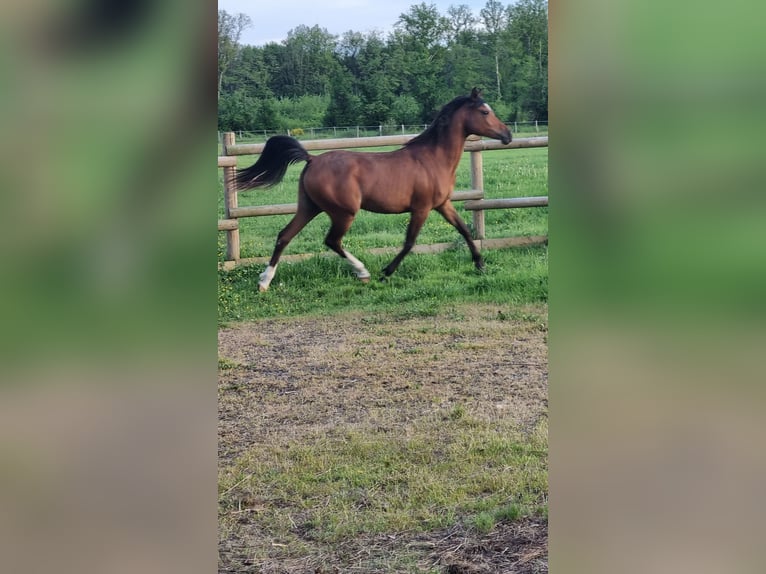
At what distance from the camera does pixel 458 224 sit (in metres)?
5.85

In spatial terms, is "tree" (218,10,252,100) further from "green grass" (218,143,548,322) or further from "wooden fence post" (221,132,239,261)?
"green grass" (218,143,548,322)

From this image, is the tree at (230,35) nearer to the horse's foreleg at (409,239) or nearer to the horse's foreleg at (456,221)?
the horse's foreleg at (409,239)

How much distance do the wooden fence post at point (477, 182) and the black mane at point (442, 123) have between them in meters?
0.37

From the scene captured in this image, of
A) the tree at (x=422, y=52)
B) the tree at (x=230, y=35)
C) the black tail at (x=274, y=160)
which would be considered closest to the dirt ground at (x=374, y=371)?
the black tail at (x=274, y=160)

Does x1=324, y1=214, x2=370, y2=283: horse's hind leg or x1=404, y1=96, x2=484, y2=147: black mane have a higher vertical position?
x1=404, y1=96, x2=484, y2=147: black mane

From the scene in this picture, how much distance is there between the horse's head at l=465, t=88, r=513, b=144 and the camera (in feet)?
18.2

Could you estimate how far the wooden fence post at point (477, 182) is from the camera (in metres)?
5.96

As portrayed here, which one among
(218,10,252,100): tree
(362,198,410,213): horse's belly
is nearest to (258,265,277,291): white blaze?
(362,198,410,213): horse's belly

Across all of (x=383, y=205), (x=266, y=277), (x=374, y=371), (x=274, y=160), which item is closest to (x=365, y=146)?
(x=383, y=205)

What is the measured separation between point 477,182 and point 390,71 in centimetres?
105
